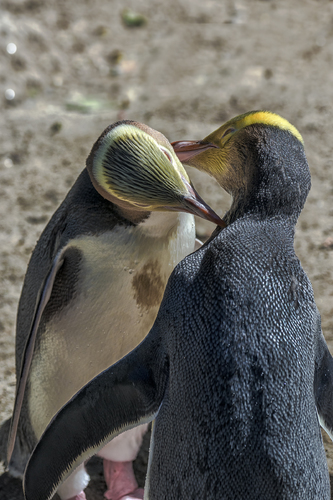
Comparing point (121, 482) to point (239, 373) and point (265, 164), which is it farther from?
point (265, 164)

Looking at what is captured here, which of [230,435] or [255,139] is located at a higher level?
[255,139]

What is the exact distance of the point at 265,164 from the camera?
160 centimetres

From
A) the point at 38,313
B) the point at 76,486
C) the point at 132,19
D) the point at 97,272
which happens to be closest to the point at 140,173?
the point at 97,272

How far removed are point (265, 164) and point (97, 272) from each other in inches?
25.9

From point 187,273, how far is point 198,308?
101 millimetres

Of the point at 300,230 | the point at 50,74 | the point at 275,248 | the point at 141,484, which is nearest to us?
the point at 275,248

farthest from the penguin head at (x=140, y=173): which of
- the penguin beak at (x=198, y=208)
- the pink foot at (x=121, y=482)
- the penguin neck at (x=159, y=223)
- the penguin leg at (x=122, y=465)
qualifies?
the pink foot at (x=121, y=482)

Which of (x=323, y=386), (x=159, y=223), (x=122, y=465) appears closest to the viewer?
(x=323, y=386)

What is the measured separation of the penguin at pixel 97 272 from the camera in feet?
5.82

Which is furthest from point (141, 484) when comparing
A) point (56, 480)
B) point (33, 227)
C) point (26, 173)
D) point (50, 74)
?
point (50, 74)

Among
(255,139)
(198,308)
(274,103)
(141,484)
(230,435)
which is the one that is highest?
(255,139)

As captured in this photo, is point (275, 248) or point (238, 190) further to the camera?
point (238, 190)

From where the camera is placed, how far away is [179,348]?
1.46m

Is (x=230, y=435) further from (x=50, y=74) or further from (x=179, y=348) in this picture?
(x=50, y=74)
